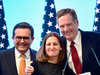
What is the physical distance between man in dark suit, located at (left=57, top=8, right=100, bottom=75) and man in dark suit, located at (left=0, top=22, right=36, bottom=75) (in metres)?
0.54

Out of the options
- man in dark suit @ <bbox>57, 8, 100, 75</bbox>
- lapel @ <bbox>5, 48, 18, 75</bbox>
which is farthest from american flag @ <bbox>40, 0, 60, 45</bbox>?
man in dark suit @ <bbox>57, 8, 100, 75</bbox>

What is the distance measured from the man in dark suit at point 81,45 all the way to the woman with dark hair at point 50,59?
0.12 metres

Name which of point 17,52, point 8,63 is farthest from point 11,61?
point 17,52

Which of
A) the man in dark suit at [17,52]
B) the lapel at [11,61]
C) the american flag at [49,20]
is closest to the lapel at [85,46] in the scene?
the man in dark suit at [17,52]

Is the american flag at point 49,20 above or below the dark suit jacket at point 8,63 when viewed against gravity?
above

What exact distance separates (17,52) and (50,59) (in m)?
0.57

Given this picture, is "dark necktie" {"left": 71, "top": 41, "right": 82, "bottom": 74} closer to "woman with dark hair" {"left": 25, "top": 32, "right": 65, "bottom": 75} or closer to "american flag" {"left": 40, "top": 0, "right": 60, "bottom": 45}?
"woman with dark hair" {"left": 25, "top": 32, "right": 65, "bottom": 75}

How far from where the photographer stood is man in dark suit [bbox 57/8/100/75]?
1.63 metres

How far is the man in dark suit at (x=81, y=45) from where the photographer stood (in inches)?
64.3

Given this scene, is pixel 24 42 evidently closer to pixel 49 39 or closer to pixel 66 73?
pixel 49 39

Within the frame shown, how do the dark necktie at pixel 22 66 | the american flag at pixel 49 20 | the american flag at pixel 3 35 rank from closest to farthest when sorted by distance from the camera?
the dark necktie at pixel 22 66
the american flag at pixel 3 35
the american flag at pixel 49 20

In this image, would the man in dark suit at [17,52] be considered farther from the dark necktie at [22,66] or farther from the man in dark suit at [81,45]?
the man in dark suit at [81,45]

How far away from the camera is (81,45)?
176 cm

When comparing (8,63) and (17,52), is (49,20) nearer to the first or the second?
(17,52)
